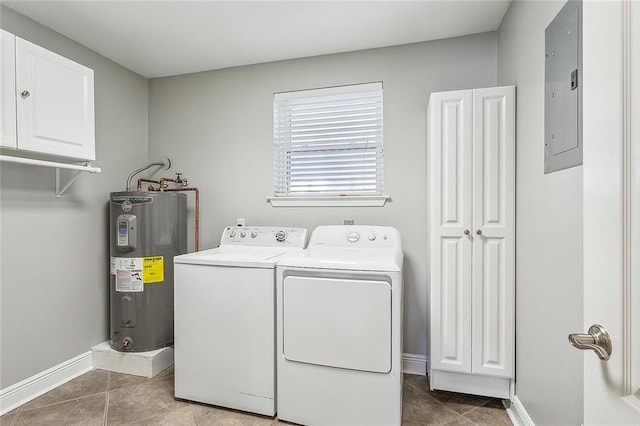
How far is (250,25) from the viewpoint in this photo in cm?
211

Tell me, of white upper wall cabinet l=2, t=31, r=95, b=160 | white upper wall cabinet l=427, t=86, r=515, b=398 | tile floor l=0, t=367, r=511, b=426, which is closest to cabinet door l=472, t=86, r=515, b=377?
white upper wall cabinet l=427, t=86, r=515, b=398

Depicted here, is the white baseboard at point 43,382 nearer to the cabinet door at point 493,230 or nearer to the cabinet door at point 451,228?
the cabinet door at point 451,228

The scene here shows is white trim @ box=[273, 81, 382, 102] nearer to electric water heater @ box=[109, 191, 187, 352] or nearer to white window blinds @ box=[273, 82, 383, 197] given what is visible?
white window blinds @ box=[273, 82, 383, 197]

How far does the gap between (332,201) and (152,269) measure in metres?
1.47

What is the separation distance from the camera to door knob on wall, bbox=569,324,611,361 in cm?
53

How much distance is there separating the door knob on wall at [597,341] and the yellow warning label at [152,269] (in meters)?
2.49

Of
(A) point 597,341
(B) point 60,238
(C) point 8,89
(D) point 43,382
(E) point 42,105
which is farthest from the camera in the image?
(B) point 60,238

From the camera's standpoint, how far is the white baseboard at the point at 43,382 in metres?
1.86

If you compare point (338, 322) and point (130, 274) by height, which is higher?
point (130, 274)

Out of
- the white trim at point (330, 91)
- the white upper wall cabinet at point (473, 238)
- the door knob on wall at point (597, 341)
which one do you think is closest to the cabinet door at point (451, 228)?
the white upper wall cabinet at point (473, 238)

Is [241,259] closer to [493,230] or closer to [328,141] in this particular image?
[328,141]

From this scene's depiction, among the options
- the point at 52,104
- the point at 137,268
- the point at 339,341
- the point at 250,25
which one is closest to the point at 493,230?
the point at 339,341

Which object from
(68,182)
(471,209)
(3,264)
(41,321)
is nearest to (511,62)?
(471,209)

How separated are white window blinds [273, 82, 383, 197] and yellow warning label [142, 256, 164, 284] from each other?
1060 mm
